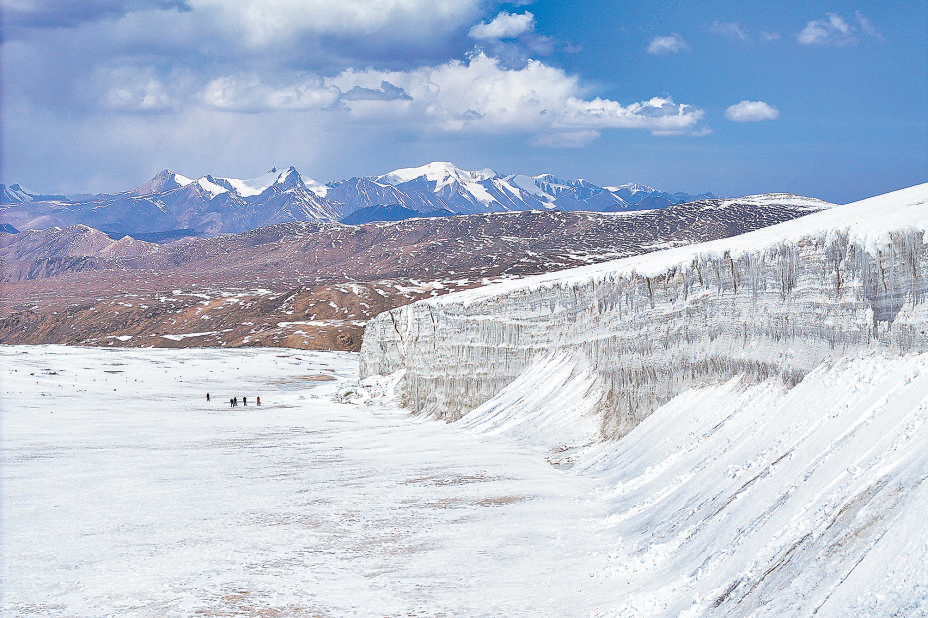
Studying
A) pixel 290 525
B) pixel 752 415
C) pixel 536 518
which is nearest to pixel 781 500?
pixel 752 415

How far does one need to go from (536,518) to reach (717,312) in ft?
25.3

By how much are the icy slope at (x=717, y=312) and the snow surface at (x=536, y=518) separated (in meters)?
0.75

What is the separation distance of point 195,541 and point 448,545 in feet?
16.0

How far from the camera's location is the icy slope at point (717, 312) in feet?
46.8

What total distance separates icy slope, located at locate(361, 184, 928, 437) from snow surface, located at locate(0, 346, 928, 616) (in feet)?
2.45

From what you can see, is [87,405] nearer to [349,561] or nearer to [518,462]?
[518,462]

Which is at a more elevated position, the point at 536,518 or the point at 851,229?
the point at 851,229

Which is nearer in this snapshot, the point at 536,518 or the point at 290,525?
the point at 536,518

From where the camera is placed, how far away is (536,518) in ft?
51.3

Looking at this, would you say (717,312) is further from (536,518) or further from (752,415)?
(536,518)

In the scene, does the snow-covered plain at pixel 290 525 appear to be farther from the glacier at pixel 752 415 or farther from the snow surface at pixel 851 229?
the snow surface at pixel 851 229

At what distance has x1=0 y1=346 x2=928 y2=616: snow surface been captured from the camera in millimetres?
9297

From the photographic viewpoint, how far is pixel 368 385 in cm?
4991

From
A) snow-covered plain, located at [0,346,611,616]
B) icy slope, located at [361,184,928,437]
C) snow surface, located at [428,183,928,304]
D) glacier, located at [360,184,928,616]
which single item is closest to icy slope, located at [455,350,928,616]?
glacier, located at [360,184,928,616]
